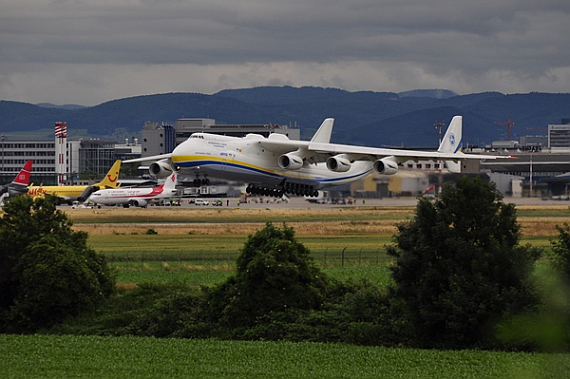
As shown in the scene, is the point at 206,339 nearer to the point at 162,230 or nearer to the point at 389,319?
the point at 389,319

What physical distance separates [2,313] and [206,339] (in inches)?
273

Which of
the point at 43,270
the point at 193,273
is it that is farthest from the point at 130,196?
the point at 43,270

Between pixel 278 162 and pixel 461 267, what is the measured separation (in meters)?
40.4

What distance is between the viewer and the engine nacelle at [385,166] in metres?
66.2

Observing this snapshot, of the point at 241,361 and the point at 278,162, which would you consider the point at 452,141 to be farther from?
the point at 241,361

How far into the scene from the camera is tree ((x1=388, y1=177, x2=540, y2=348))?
25.2 meters

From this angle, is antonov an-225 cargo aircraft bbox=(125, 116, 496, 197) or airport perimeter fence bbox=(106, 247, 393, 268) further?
antonov an-225 cargo aircraft bbox=(125, 116, 496, 197)

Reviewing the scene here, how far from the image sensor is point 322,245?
1887 inches

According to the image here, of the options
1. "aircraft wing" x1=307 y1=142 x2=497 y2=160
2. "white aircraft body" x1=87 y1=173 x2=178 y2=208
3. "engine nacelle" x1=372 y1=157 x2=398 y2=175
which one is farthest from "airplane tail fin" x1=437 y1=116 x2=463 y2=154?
"white aircraft body" x1=87 y1=173 x2=178 y2=208

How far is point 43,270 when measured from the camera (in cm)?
3002

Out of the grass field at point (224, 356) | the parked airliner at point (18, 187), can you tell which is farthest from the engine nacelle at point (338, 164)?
the parked airliner at point (18, 187)

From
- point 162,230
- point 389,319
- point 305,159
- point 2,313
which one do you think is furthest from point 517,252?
point 305,159

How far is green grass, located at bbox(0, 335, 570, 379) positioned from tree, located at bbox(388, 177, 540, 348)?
1403 mm

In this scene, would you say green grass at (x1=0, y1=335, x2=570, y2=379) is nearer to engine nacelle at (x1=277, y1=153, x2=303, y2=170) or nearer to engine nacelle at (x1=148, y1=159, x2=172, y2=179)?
engine nacelle at (x1=277, y1=153, x2=303, y2=170)
